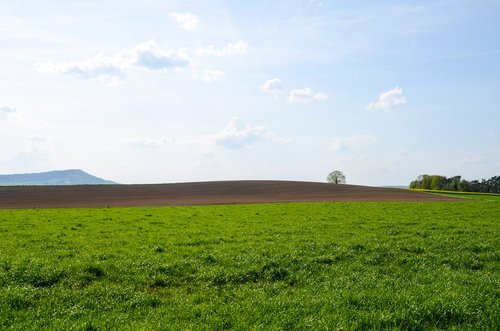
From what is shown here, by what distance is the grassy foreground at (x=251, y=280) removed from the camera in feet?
32.7

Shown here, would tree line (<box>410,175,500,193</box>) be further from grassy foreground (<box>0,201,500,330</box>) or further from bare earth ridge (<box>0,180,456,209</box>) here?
grassy foreground (<box>0,201,500,330</box>)

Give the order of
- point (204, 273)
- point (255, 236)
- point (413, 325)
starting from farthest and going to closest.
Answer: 1. point (255, 236)
2. point (204, 273)
3. point (413, 325)

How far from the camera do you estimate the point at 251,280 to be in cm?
1416

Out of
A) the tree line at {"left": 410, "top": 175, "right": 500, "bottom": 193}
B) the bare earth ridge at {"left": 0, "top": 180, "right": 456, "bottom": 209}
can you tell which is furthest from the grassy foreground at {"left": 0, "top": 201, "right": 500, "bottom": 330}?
the tree line at {"left": 410, "top": 175, "right": 500, "bottom": 193}

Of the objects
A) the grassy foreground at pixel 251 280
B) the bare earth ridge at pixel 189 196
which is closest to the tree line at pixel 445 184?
the bare earth ridge at pixel 189 196

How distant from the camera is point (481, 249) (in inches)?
750

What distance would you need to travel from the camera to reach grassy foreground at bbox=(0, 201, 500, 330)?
997cm

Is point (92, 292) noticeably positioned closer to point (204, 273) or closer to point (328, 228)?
point (204, 273)

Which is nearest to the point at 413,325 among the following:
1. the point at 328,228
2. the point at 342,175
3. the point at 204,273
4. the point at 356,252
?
the point at 204,273

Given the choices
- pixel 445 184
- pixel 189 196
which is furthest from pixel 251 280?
pixel 445 184

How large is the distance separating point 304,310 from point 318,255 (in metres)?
7.14

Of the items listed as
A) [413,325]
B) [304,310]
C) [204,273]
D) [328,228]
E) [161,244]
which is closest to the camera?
[413,325]

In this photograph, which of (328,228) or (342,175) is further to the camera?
(342,175)

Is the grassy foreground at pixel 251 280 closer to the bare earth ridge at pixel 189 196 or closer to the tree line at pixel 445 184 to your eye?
the bare earth ridge at pixel 189 196
